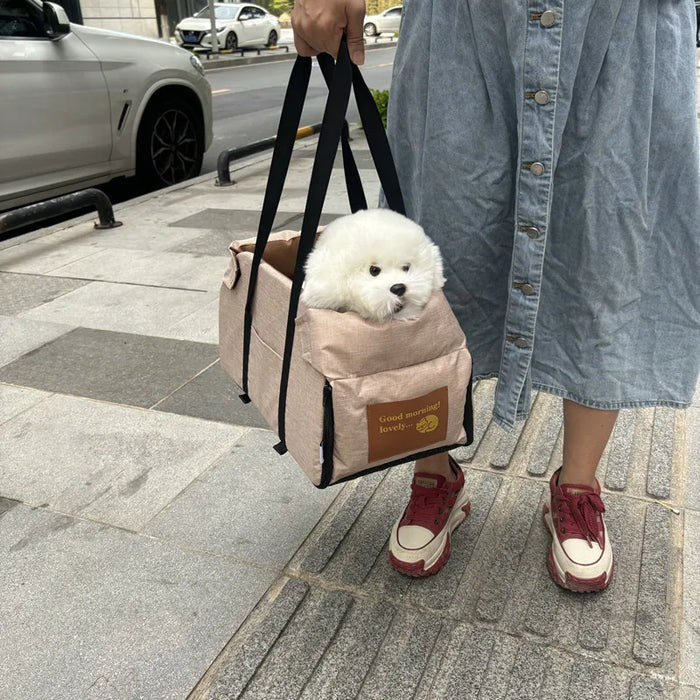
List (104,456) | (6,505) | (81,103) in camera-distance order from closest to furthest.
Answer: (6,505) → (104,456) → (81,103)

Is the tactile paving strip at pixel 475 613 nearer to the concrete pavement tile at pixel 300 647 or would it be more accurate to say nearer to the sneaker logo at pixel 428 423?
the concrete pavement tile at pixel 300 647

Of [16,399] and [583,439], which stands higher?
[583,439]

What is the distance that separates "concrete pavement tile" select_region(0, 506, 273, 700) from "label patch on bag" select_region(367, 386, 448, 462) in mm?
612

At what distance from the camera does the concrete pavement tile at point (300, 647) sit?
1559 mm

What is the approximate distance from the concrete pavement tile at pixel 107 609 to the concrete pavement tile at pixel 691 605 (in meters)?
0.97

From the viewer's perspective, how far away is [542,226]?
1.60 metres

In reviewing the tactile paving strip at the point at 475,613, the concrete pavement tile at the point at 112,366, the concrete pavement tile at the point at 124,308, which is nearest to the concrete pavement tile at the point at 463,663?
the tactile paving strip at the point at 475,613

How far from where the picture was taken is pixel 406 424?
1463mm

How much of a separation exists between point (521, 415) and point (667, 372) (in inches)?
14.0

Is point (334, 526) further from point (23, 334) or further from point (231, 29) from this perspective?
point (231, 29)

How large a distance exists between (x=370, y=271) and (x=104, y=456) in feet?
4.68

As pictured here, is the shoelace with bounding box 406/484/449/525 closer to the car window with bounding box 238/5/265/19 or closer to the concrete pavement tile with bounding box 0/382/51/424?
the concrete pavement tile with bounding box 0/382/51/424

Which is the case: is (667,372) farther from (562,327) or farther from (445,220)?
(445,220)

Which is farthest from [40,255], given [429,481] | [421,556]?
[421,556]
